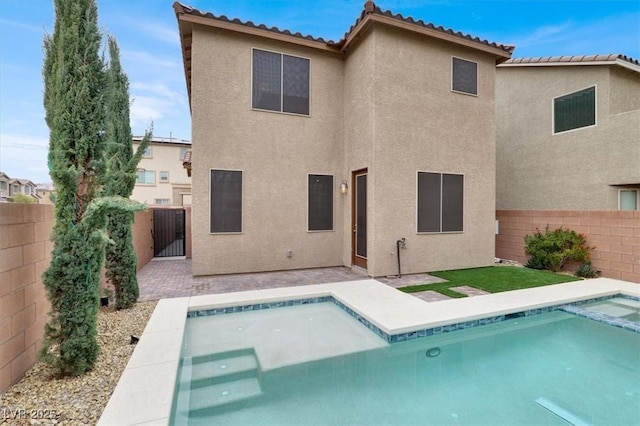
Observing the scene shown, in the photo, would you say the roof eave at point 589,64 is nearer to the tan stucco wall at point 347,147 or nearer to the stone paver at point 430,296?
the tan stucco wall at point 347,147

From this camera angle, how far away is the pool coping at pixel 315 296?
10.4ft

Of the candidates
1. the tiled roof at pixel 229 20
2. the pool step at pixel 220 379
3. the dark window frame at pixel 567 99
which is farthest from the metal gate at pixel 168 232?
the dark window frame at pixel 567 99

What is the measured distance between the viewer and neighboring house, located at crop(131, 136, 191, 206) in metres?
30.5

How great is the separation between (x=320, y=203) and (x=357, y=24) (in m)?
5.10

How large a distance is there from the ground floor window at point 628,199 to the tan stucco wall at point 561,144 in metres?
0.25

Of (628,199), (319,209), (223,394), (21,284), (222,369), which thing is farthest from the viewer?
(628,199)

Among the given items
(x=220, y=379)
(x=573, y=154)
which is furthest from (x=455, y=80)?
(x=220, y=379)

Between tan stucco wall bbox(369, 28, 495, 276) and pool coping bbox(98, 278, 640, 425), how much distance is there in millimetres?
2046

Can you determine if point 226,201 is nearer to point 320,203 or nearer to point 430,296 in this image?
point 320,203

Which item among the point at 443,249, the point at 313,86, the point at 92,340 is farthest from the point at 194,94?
the point at 443,249

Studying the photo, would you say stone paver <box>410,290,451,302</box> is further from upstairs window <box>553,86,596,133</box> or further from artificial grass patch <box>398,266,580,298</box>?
upstairs window <box>553,86,596,133</box>

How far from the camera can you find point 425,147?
9.14 meters

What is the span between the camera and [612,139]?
10.1m

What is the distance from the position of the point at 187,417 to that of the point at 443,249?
26.1 feet
